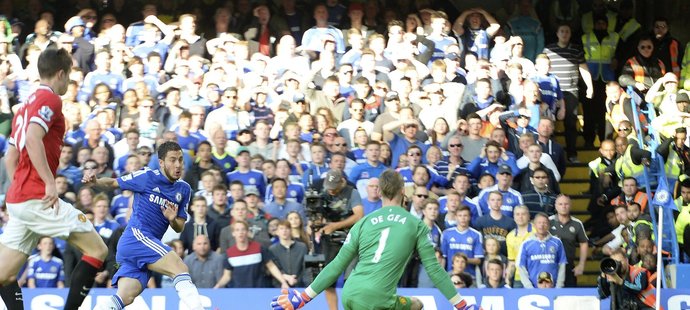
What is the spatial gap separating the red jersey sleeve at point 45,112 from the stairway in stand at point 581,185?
9.49 meters

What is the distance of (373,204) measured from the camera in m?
15.8

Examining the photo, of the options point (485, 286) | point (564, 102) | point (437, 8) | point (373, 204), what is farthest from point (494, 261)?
point (437, 8)

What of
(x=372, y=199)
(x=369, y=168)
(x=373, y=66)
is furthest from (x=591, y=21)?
(x=372, y=199)

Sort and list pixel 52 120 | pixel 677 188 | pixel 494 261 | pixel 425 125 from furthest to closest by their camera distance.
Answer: pixel 425 125
pixel 677 188
pixel 494 261
pixel 52 120

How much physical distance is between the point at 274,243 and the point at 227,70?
4.07m

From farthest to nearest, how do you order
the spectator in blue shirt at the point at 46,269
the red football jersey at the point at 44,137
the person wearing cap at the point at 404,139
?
the person wearing cap at the point at 404,139 < the spectator in blue shirt at the point at 46,269 < the red football jersey at the point at 44,137

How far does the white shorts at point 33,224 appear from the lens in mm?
9414

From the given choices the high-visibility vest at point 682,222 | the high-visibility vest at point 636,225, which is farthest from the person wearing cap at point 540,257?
the high-visibility vest at point 682,222

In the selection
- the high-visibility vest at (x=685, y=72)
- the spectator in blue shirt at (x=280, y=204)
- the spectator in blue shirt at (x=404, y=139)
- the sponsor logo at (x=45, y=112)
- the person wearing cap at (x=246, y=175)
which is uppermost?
the high-visibility vest at (x=685, y=72)

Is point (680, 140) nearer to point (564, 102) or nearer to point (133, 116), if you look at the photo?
point (564, 102)

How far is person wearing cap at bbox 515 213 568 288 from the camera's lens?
50.2 feet

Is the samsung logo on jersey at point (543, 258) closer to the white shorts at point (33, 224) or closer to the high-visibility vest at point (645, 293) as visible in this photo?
the high-visibility vest at point (645, 293)

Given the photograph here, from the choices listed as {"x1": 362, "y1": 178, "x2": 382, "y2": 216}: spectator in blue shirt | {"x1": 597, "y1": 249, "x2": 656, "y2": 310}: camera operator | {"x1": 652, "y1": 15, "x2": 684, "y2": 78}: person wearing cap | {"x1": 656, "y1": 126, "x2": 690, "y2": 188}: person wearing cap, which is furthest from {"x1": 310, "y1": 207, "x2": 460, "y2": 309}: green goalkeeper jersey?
{"x1": 652, "y1": 15, "x2": 684, "y2": 78}: person wearing cap

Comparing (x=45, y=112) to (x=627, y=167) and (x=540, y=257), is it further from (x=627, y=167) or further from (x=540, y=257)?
(x=627, y=167)
